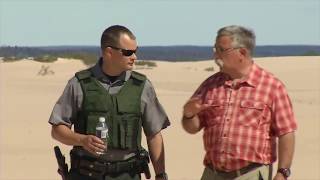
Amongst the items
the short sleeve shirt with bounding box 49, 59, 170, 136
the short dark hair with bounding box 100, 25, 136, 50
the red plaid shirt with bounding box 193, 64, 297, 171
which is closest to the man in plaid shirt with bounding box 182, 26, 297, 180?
the red plaid shirt with bounding box 193, 64, 297, 171

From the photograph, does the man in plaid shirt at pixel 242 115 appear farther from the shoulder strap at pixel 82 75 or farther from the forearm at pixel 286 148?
the shoulder strap at pixel 82 75

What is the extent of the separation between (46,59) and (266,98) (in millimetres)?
39186

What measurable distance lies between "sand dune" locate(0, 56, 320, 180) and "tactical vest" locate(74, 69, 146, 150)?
18.6ft

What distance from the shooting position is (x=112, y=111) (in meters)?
4.54

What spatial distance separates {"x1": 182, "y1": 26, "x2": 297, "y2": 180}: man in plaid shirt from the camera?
425cm

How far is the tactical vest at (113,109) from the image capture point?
4.52m

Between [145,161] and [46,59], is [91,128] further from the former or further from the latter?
[46,59]

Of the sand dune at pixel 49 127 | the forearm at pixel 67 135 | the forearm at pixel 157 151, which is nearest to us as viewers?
the forearm at pixel 67 135

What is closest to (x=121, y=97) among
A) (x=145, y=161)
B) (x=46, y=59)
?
(x=145, y=161)

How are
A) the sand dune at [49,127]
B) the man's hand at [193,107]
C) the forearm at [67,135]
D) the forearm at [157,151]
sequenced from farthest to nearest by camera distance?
the sand dune at [49,127], the forearm at [157,151], the forearm at [67,135], the man's hand at [193,107]

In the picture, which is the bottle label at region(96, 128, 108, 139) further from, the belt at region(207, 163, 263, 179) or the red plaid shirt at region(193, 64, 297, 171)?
the belt at region(207, 163, 263, 179)

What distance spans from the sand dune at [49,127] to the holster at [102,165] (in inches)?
218

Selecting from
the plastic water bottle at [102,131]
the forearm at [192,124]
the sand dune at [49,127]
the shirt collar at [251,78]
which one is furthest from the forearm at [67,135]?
the sand dune at [49,127]

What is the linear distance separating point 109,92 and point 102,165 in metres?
0.43
